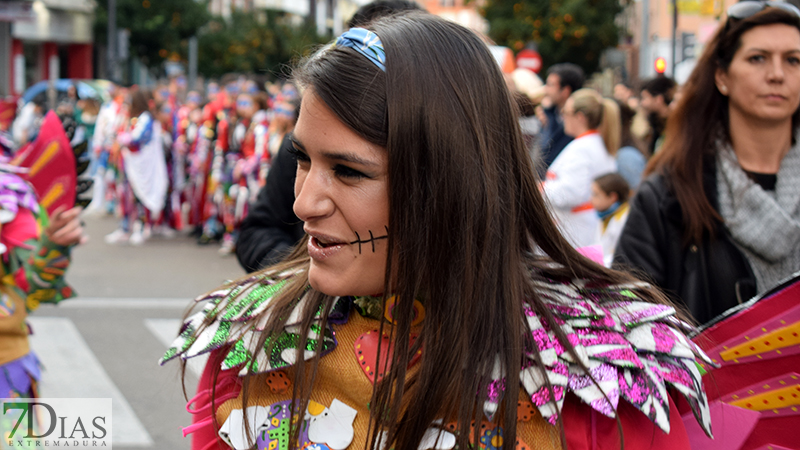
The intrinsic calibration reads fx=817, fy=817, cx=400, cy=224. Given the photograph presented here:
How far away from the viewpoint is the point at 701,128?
2660 mm

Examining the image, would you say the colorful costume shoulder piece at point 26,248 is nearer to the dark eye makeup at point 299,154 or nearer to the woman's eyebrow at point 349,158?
the dark eye makeup at point 299,154

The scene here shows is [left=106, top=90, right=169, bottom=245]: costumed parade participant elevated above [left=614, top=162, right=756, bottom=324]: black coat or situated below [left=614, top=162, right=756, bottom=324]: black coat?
below

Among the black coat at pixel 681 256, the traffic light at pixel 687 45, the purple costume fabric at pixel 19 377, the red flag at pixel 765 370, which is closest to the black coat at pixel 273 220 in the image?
the purple costume fabric at pixel 19 377

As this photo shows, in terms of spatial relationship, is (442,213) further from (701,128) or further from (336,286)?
(701,128)

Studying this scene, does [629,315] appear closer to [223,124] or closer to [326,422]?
[326,422]

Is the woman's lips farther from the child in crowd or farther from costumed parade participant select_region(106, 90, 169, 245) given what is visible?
costumed parade participant select_region(106, 90, 169, 245)

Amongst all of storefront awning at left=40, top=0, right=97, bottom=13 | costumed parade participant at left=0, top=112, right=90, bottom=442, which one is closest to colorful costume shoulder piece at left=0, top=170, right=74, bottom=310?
costumed parade participant at left=0, top=112, right=90, bottom=442

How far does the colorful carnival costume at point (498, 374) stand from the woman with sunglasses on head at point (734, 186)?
99 cm

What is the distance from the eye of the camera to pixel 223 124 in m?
11.0

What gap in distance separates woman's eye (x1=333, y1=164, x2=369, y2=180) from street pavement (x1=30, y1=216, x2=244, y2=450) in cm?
59

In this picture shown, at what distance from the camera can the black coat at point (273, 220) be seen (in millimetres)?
2994

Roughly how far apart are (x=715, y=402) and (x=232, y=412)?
0.97 m

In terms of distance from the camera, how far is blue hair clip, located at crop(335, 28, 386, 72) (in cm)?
138

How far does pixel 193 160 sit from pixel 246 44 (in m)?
23.6
